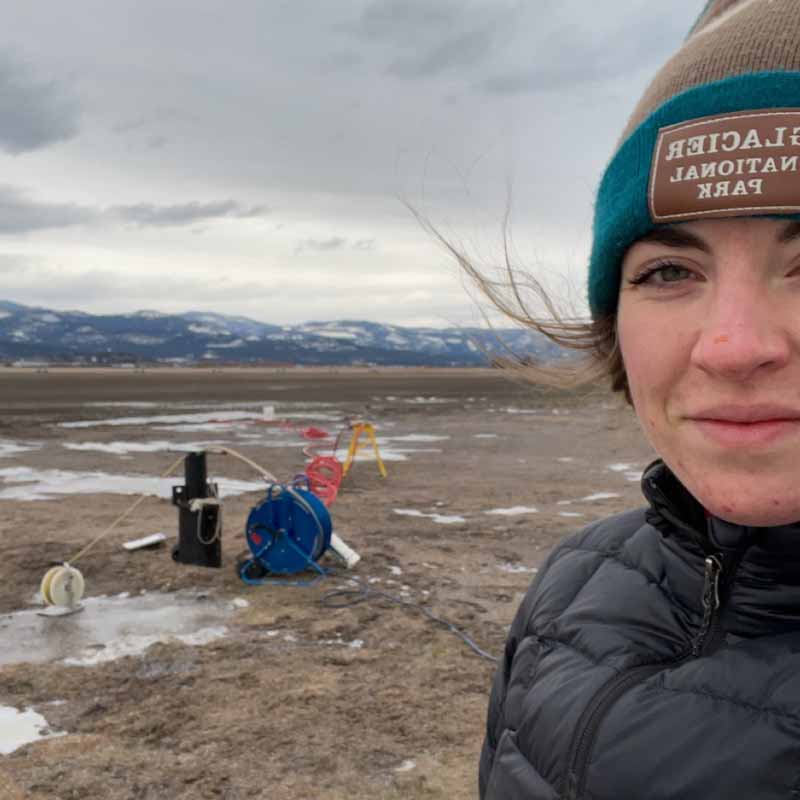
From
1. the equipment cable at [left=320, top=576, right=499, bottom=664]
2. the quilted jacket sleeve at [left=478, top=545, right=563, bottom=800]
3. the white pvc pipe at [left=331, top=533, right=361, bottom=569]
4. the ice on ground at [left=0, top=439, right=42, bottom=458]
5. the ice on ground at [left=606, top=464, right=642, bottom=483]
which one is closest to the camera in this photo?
the quilted jacket sleeve at [left=478, top=545, right=563, bottom=800]

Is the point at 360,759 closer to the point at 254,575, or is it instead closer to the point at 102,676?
the point at 102,676

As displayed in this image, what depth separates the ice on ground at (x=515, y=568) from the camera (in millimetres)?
7328

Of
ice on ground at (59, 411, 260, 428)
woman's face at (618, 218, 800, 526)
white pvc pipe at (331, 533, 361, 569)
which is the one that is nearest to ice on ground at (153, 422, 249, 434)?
ice on ground at (59, 411, 260, 428)

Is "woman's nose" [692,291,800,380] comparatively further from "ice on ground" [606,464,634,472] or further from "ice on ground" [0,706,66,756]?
"ice on ground" [606,464,634,472]

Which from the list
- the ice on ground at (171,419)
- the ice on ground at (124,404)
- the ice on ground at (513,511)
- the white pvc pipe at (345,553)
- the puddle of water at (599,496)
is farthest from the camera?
the ice on ground at (124,404)

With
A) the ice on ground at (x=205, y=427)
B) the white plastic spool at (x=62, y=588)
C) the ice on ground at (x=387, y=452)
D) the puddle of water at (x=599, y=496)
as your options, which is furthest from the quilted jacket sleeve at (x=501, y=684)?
the ice on ground at (x=205, y=427)

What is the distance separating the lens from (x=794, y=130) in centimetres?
114

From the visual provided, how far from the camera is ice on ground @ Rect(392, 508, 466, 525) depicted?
31.1 ft

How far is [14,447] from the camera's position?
16.8 meters

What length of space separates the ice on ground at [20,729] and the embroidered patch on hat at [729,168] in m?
4.34

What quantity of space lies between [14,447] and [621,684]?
17673 millimetres

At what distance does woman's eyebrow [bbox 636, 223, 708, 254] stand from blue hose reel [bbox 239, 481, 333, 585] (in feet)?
19.6

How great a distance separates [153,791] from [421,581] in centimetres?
350

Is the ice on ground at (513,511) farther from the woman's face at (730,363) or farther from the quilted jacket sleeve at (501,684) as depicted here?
the woman's face at (730,363)
